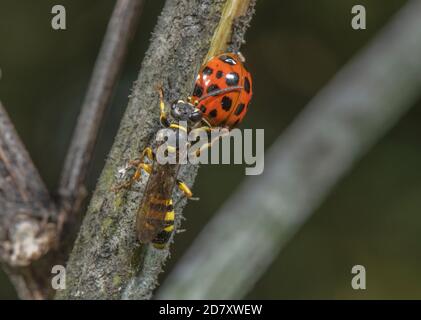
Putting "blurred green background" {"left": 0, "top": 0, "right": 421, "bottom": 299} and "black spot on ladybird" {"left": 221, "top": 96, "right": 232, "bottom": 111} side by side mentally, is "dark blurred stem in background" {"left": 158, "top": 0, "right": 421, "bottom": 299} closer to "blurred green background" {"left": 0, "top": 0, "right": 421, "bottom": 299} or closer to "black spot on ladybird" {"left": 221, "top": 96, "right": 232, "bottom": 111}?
"black spot on ladybird" {"left": 221, "top": 96, "right": 232, "bottom": 111}

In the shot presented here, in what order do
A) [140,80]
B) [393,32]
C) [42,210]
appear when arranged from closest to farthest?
[140,80] < [42,210] < [393,32]

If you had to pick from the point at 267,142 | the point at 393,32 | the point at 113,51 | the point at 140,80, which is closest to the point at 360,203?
the point at 267,142

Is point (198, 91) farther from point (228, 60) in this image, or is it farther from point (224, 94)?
point (228, 60)

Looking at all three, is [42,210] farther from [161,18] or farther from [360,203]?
[360,203]

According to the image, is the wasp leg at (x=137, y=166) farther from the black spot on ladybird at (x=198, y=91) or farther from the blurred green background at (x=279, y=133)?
the blurred green background at (x=279, y=133)

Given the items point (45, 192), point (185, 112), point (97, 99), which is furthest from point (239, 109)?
point (45, 192)

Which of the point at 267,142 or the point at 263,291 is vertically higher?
the point at 267,142
